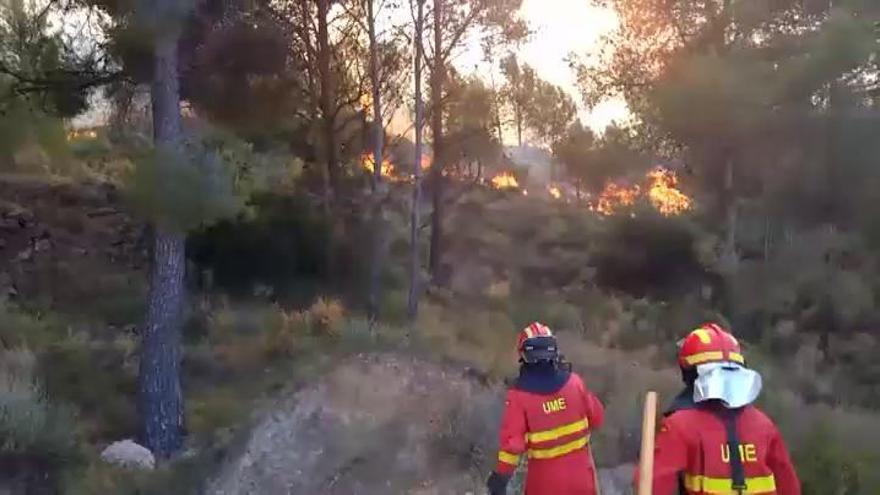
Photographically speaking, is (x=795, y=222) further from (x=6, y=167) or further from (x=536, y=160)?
(x=536, y=160)

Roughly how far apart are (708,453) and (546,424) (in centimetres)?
181

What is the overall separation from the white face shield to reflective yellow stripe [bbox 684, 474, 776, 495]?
0.33 m

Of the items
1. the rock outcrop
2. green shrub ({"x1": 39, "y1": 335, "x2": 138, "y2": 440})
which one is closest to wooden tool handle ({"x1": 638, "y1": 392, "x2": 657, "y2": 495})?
the rock outcrop

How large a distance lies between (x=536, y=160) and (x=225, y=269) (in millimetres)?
31110

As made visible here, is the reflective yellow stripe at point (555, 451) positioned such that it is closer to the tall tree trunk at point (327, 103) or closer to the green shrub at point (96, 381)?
the green shrub at point (96, 381)

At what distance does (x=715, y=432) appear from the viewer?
3.93m

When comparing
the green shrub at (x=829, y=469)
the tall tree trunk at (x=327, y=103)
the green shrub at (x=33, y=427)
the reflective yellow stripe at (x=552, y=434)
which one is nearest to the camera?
the reflective yellow stripe at (x=552, y=434)

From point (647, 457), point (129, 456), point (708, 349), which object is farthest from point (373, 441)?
point (708, 349)

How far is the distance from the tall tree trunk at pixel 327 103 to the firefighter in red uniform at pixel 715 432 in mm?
14473

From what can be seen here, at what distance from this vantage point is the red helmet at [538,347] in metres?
5.52

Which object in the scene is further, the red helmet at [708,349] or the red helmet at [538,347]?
the red helmet at [538,347]

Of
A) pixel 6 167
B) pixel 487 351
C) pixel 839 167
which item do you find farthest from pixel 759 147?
pixel 6 167

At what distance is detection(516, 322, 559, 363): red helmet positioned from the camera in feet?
18.1

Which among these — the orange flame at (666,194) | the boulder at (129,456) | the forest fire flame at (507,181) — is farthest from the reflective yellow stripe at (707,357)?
the forest fire flame at (507,181)
